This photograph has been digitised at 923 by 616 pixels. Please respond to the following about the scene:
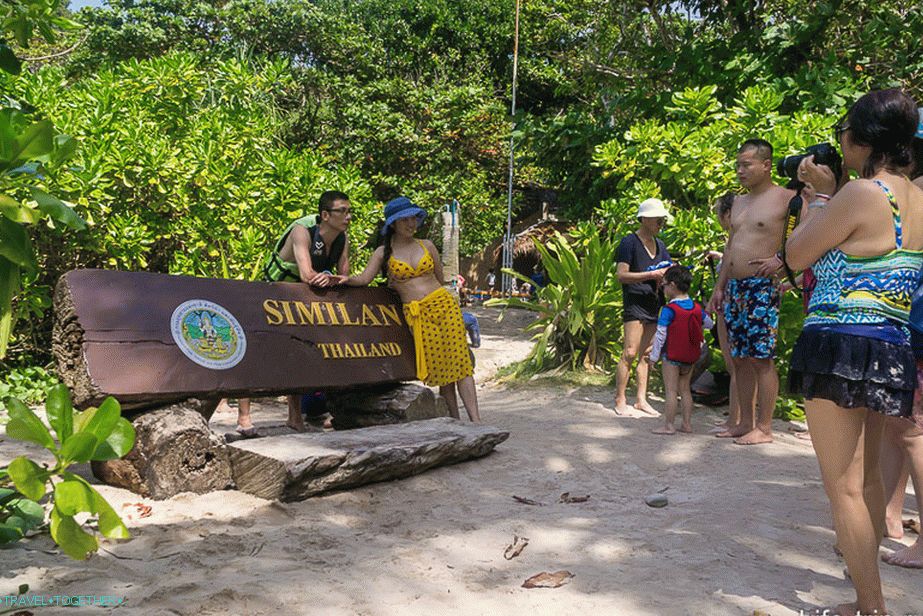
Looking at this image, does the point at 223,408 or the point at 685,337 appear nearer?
the point at 685,337

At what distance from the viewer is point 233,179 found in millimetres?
7277

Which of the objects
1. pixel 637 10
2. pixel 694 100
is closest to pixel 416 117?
pixel 637 10

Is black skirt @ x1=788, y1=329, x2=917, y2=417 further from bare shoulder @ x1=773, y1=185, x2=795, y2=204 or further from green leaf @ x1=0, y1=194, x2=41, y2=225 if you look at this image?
bare shoulder @ x1=773, y1=185, x2=795, y2=204

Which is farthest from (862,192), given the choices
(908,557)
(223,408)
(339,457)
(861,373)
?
(223,408)

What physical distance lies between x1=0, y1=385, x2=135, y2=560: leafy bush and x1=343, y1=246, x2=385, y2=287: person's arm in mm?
3464

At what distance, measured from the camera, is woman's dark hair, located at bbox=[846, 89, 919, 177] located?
2.34 metres

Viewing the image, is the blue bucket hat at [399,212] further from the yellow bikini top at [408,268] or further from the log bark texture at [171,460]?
the log bark texture at [171,460]

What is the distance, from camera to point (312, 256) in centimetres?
516

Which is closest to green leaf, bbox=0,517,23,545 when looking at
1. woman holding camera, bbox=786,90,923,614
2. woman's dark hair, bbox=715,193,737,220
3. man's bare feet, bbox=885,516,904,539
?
woman holding camera, bbox=786,90,923,614

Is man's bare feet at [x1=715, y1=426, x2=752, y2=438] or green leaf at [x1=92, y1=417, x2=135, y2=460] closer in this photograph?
green leaf at [x1=92, y1=417, x2=135, y2=460]

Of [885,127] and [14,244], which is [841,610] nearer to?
[885,127]

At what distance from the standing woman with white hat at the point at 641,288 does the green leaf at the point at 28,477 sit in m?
4.96

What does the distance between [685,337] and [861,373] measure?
10.2ft

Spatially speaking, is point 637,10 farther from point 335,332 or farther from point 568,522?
point 568,522
